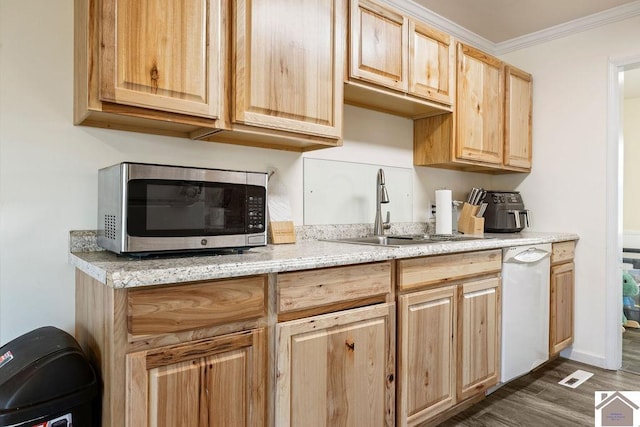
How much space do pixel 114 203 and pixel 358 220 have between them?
4.78 feet

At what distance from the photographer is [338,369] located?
1519mm

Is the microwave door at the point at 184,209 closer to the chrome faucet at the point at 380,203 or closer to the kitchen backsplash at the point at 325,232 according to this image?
the kitchen backsplash at the point at 325,232

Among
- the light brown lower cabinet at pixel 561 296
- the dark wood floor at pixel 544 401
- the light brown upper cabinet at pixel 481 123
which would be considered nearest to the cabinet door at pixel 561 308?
the light brown lower cabinet at pixel 561 296

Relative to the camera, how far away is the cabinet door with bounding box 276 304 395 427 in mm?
1385

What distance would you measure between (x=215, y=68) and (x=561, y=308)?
2.68 m

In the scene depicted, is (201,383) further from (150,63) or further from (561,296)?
(561,296)

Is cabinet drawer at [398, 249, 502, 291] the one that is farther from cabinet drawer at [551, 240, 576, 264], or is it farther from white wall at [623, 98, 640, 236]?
white wall at [623, 98, 640, 236]

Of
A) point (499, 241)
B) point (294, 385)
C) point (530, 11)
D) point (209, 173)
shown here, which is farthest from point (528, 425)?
point (530, 11)

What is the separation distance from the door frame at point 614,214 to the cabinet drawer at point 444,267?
1.12 metres

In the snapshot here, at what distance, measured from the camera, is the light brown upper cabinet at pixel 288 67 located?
1578 millimetres

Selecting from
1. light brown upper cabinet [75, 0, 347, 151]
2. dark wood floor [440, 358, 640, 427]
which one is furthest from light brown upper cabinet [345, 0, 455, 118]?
dark wood floor [440, 358, 640, 427]

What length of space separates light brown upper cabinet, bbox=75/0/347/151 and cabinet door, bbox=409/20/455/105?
1.73 ft

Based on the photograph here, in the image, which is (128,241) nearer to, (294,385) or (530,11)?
(294,385)

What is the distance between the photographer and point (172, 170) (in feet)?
4.36
